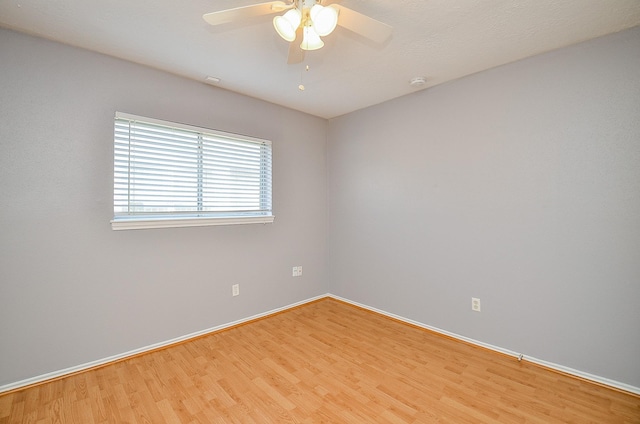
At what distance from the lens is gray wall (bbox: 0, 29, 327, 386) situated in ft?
6.33

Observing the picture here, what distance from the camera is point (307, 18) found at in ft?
4.75

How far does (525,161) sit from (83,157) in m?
3.45

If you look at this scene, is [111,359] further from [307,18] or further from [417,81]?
[417,81]

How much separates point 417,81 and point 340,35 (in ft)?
3.35

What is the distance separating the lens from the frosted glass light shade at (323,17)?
1285 millimetres

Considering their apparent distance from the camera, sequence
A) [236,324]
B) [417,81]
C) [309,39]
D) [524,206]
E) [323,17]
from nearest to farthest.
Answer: [323,17] → [309,39] → [524,206] → [417,81] → [236,324]

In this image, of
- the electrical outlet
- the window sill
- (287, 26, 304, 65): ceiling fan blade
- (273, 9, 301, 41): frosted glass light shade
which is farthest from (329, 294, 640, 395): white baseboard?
(273, 9, 301, 41): frosted glass light shade

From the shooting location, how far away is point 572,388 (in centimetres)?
195

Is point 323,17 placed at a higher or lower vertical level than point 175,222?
higher

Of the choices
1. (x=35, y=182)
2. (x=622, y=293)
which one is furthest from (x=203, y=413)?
(x=622, y=293)

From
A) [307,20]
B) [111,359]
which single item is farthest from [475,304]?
[111,359]

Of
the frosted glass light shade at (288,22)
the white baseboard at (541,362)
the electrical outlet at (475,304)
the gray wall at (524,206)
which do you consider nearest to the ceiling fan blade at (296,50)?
the frosted glass light shade at (288,22)

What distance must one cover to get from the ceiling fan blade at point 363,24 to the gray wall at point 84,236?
1798 millimetres

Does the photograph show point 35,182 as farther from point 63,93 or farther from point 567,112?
point 567,112
